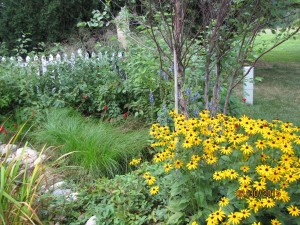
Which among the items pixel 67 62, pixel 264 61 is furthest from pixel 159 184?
pixel 264 61

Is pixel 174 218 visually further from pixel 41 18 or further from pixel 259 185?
pixel 41 18

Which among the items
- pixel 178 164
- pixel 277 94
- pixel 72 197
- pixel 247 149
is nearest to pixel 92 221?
pixel 72 197

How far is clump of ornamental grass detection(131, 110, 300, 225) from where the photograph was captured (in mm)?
2164

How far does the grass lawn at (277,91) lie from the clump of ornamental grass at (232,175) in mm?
2029

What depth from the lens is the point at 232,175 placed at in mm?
2215

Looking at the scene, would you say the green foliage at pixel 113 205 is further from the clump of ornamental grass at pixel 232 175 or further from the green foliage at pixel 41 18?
the green foliage at pixel 41 18

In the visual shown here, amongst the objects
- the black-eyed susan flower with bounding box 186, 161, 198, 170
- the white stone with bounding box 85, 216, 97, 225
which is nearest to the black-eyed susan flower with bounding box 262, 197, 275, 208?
the black-eyed susan flower with bounding box 186, 161, 198, 170

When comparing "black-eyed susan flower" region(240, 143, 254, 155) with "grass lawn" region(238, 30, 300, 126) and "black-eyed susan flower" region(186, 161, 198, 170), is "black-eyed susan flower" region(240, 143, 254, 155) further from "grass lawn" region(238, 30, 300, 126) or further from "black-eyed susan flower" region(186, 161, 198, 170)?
"grass lawn" region(238, 30, 300, 126)

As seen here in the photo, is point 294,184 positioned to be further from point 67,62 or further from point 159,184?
point 67,62

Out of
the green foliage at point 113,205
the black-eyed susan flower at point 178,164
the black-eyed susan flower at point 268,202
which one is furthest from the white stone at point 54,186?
the black-eyed susan flower at point 268,202

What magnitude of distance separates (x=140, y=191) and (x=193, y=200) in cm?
63

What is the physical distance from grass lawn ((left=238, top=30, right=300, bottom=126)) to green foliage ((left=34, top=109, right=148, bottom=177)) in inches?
64.9

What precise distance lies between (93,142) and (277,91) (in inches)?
210

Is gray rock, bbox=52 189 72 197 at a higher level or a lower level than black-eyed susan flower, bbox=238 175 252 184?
lower
